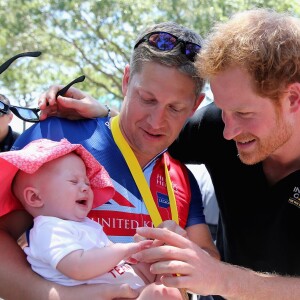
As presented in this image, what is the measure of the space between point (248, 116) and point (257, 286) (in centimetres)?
87

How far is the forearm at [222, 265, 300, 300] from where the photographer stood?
231 cm

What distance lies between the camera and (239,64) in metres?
2.72

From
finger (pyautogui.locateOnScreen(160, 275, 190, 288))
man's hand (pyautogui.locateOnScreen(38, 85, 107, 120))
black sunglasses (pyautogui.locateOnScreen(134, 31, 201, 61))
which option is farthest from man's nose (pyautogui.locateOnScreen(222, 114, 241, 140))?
finger (pyautogui.locateOnScreen(160, 275, 190, 288))

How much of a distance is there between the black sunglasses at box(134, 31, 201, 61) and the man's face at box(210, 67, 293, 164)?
203mm

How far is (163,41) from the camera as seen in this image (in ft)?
9.25

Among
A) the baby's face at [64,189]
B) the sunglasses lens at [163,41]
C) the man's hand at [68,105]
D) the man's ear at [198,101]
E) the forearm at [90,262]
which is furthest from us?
the man's ear at [198,101]

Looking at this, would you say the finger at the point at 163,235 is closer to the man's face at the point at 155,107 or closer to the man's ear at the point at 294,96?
the man's face at the point at 155,107

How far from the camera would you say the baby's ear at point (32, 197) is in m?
2.28

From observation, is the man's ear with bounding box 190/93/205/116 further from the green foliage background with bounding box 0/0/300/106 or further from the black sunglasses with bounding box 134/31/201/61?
the green foliage background with bounding box 0/0/300/106

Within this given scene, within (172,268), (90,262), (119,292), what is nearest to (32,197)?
(90,262)

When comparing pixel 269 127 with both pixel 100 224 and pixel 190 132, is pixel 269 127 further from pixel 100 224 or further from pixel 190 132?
pixel 100 224

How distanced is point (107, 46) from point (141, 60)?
11619mm

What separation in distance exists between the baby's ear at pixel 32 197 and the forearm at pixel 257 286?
88cm

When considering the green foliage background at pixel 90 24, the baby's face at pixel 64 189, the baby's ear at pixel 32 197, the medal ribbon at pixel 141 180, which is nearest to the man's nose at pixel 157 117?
the medal ribbon at pixel 141 180
